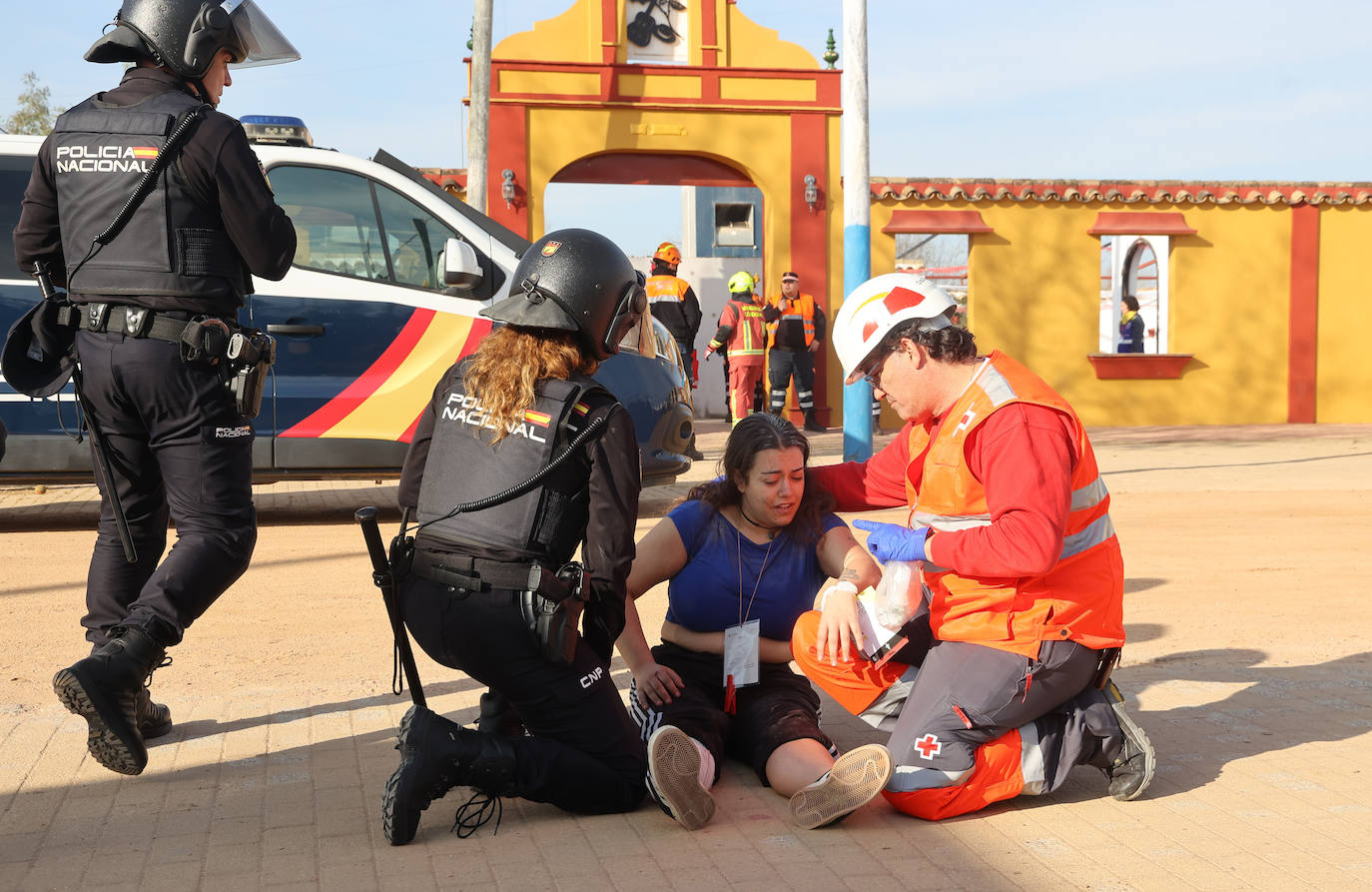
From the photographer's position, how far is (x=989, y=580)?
3688mm

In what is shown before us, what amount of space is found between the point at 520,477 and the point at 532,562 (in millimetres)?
217

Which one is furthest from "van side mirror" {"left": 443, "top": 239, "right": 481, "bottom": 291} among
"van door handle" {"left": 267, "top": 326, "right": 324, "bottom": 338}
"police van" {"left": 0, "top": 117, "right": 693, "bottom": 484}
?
"van door handle" {"left": 267, "top": 326, "right": 324, "bottom": 338}

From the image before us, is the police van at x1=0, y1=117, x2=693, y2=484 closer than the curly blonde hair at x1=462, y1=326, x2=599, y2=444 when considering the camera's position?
No

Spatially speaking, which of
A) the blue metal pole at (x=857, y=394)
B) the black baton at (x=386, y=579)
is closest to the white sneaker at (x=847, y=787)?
the black baton at (x=386, y=579)

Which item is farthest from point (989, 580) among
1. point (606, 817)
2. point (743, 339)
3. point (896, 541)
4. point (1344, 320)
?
point (1344, 320)

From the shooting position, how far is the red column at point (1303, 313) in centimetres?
1973

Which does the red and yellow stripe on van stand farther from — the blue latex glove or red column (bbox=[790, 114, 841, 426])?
red column (bbox=[790, 114, 841, 426])

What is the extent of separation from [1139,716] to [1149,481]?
25.2ft

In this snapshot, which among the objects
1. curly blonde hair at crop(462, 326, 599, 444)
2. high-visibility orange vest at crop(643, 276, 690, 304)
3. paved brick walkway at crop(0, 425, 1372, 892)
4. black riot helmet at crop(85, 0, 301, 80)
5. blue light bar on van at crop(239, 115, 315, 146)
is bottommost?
paved brick walkway at crop(0, 425, 1372, 892)

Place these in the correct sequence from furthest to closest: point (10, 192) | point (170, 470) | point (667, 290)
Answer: point (667, 290)
point (10, 192)
point (170, 470)

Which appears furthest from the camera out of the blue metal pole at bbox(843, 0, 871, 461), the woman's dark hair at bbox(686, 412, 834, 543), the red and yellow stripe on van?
the blue metal pole at bbox(843, 0, 871, 461)

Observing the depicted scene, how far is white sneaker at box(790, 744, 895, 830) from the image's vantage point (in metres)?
3.41

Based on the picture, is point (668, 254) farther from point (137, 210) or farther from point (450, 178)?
point (137, 210)

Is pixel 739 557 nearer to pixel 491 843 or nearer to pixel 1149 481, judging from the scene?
pixel 491 843
